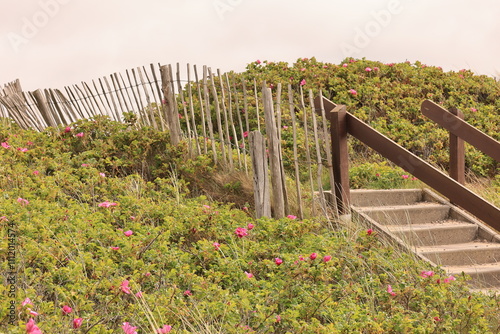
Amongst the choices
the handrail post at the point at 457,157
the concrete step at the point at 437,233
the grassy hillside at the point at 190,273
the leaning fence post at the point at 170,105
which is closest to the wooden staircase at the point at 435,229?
the concrete step at the point at 437,233

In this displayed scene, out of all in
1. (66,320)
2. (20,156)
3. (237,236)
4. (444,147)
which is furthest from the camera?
(444,147)

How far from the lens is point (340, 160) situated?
6602mm

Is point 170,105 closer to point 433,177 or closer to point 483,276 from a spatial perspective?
point 433,177

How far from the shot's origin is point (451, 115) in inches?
284

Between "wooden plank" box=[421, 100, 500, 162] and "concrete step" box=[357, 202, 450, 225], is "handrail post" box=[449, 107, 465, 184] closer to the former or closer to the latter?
"wooden plank" box=[421, 100, 500, 162]

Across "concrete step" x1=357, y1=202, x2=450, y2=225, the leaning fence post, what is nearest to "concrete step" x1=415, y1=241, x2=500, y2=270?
"concrete step" x1=357, y1=202, x2=450, y2=225

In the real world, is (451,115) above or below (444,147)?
above

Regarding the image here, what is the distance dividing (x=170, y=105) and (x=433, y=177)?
3.68 metres

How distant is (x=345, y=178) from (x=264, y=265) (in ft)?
5.75

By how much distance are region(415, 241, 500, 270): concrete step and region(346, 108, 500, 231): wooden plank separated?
65cm

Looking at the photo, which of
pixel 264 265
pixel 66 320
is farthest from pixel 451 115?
pixel 66 320

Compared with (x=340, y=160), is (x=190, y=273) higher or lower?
lower

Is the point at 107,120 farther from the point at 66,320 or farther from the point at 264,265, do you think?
the point at 66,320

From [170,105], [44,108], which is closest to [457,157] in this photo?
[170,105]
